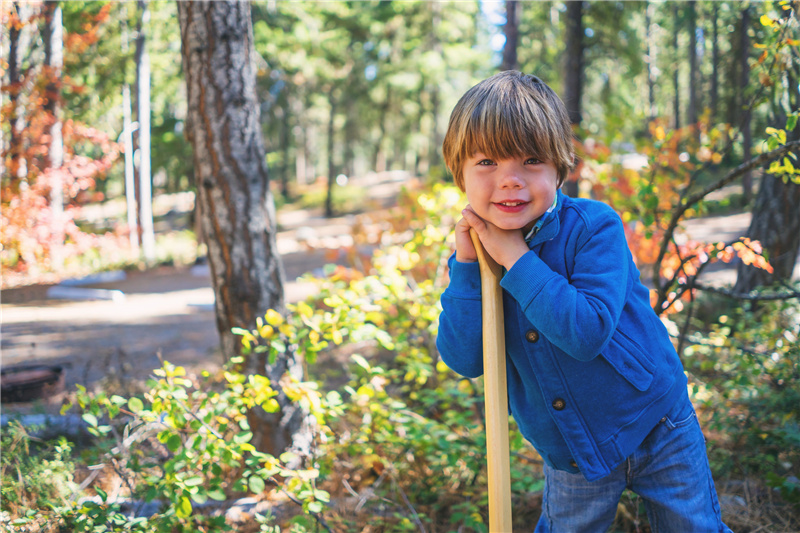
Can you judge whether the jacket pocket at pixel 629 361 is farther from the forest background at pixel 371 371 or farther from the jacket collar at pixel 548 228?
the forest background at pixel 371 371

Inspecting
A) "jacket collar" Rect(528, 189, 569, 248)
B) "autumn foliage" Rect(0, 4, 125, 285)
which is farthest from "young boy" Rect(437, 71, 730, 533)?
"autumn foliage" Rect(0, 4, 125, 285)

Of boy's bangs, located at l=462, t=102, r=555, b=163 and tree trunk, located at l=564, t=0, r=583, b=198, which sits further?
tree trunk, located at l=564, t=0, r=583, b=198

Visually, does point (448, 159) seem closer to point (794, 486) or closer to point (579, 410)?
point (579, 410)

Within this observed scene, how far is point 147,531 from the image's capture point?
2.04 meters

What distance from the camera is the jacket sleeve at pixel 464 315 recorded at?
4.80 feet

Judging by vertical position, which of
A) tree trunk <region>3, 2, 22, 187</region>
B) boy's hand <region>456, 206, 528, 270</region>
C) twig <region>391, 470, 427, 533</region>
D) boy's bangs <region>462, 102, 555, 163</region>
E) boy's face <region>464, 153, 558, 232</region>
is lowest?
twig <region>391, 470, 427, 533</region>

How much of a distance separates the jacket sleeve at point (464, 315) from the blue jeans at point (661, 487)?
1.55 ft

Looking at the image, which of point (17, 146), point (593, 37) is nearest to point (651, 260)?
point (593, 37)

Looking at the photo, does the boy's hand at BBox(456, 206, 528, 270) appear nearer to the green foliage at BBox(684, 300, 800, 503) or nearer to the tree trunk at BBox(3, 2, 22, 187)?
the green foliage at BBox(684, 300, 800, 503)

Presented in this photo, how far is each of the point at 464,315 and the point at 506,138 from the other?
1.61 feet

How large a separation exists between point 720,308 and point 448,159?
192 inches

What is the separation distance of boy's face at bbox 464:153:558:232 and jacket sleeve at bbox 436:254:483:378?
0.58 ft

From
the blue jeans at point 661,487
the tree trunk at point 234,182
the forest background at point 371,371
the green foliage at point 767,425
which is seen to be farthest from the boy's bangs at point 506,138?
the tree trunk at point 234,182

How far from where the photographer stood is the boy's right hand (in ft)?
4.83
